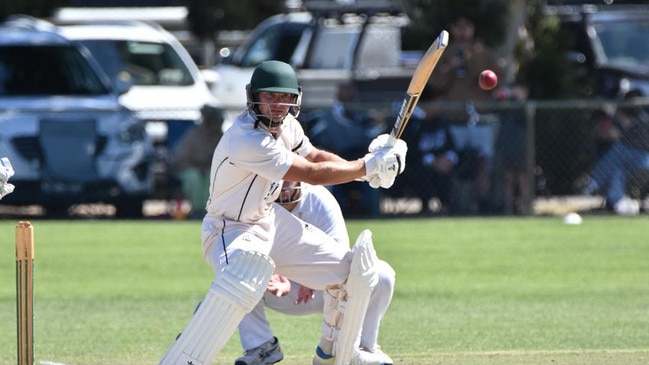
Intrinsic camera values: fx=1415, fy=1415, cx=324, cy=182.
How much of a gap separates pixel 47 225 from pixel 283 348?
298 inches

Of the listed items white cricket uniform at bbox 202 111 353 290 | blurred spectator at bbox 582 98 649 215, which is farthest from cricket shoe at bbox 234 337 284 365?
blurred spectator at bbox 582 98 649 215

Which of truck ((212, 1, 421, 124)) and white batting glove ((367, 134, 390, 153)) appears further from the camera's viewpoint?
truck ((212, 1, 421, 124))

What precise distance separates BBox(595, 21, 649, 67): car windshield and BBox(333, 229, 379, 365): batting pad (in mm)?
11851

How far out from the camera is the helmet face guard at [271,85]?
7.17 m

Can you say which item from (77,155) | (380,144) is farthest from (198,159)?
(380,144)

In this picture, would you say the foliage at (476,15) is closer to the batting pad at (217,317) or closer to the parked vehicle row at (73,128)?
the parked vehicle row at (73,128)

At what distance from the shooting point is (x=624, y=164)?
1623 cm

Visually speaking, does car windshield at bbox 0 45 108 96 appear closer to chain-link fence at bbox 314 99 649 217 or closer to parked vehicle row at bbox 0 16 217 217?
parked vehicle row at bbox 0 16 217 217

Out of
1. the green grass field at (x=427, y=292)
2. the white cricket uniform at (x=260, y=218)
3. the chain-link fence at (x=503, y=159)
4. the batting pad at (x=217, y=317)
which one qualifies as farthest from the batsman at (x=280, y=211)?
the chain-link fence at (x=503, y=159)

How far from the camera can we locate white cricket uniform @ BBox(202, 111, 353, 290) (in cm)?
712

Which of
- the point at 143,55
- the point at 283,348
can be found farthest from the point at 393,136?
the point at 143,55

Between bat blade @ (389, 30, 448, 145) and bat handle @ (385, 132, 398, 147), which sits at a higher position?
bat blade @ (389, 30, 448, 145)

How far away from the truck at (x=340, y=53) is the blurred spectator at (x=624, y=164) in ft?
10.1

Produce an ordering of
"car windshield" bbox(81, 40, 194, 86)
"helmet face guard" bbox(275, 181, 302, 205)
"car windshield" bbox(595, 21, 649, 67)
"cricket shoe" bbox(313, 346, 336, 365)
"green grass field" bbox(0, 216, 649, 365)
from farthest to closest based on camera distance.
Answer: "car windshield" bbox(81, 40, 194, 86)
"car windshield" bbox(595, 21, 649, 67)
"green grass field" bbox(0, 216, 649, 365)
"helmet face guard" bbox(275, 181, 302, 205)
"cricket shoe" bbox(313, 346, 336, 365)
